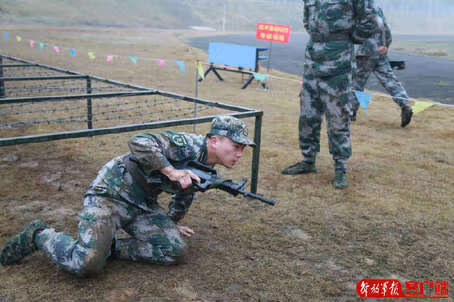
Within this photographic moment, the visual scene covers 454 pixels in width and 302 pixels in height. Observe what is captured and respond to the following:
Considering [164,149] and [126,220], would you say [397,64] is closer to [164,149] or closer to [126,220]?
[164,149]

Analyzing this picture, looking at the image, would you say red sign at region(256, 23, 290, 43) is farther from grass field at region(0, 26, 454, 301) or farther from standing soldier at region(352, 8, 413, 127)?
grass field at region(0, 26, 454, 301)

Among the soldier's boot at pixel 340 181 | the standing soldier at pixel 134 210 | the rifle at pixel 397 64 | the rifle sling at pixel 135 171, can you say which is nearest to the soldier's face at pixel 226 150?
the standing soldier at pixel 134 210

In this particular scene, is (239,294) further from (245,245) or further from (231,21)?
(231,21)

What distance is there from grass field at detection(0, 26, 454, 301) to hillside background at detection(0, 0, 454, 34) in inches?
1303

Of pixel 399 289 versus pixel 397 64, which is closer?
pixel 399 289

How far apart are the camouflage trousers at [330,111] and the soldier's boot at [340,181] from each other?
0.18ft

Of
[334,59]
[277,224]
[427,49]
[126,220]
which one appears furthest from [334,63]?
[427,49]

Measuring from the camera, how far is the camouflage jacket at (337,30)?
4266mm

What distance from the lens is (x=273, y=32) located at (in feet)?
47.6

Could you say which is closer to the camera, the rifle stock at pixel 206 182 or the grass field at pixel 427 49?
the rifle stock at pixel 206 182

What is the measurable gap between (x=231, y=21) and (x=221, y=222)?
6673 centimetres

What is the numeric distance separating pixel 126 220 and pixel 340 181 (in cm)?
247

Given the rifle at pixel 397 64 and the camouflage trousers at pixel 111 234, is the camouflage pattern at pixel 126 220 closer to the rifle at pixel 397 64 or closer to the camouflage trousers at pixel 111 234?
the camouflage trousers at pixel 111 234

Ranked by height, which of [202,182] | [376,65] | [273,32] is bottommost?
[202,182]
